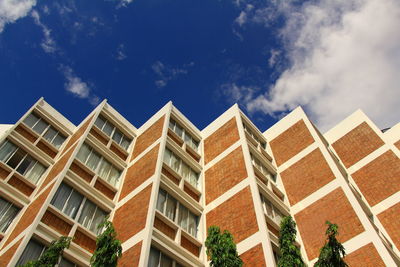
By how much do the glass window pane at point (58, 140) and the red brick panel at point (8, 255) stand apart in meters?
9.75

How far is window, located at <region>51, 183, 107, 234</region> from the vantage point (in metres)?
15.8

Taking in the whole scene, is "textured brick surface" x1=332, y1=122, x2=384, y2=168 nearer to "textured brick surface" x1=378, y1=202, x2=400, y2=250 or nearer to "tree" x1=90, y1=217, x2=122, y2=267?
"textured brick surface" x1=378, y1=202, x2=400, y2=250

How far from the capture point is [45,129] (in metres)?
21.8

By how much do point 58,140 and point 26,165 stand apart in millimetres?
4031

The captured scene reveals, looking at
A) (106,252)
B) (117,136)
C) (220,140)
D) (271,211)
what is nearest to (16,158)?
(117,136)

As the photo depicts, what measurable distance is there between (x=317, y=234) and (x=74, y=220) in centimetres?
1215

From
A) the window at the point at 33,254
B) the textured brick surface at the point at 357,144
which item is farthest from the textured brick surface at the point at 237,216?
the textured brick surface at the point at 357,144

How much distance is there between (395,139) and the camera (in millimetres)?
25453

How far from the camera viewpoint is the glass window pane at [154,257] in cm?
1415

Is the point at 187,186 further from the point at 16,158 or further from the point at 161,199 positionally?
the point at 16,158

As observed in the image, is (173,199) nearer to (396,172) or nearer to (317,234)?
(317,234)

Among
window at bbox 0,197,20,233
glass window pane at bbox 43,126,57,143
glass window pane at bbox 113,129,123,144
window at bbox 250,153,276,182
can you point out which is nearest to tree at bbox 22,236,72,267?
window at bbox 0,197,20,233

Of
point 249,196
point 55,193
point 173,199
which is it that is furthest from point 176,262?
point 55,193

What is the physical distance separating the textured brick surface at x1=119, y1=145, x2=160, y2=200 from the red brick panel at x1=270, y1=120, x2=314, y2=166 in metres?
9.62
